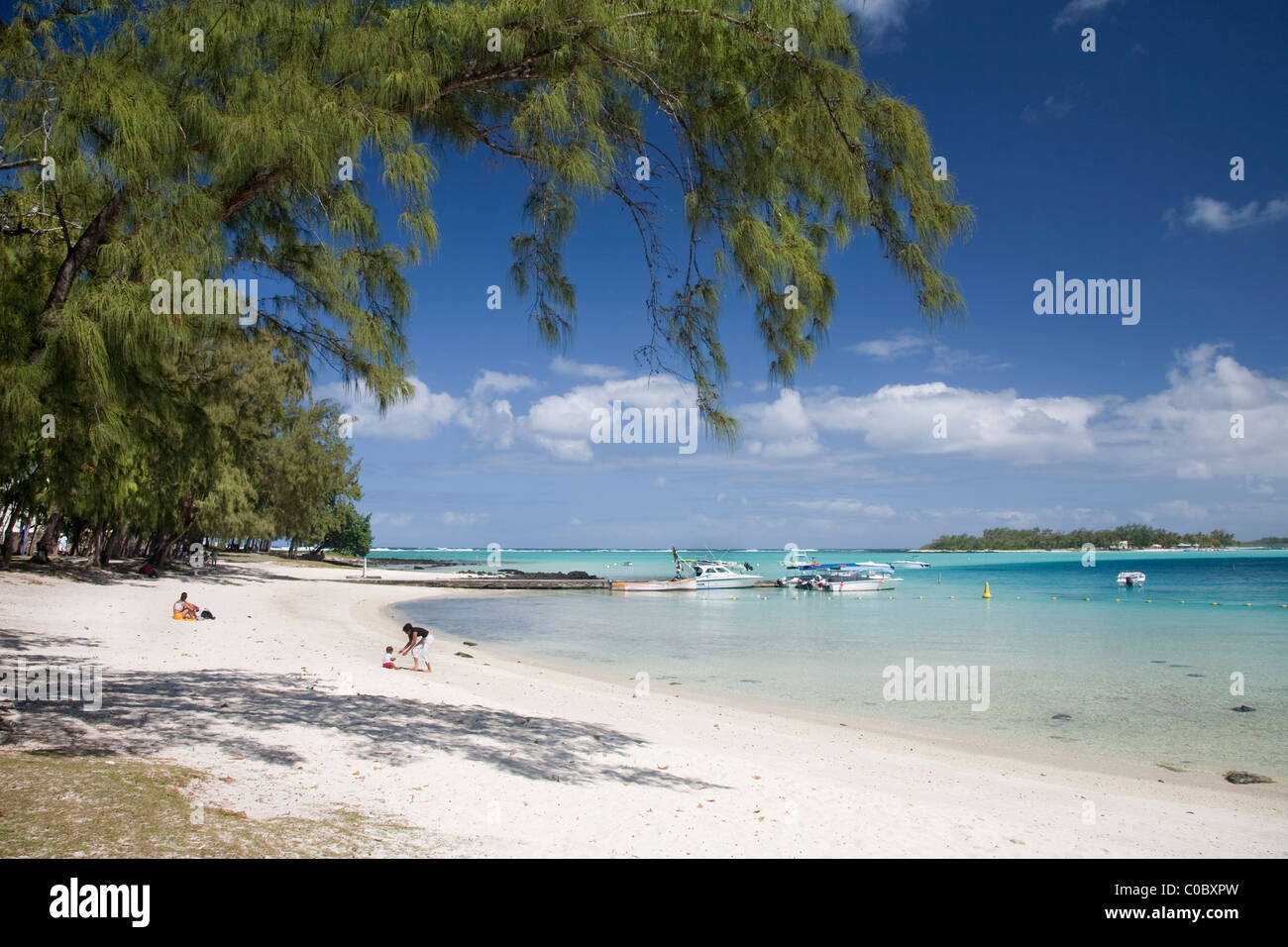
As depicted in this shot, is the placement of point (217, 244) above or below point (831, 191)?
below

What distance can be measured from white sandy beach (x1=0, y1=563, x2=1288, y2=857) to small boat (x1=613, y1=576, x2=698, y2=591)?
40269mm

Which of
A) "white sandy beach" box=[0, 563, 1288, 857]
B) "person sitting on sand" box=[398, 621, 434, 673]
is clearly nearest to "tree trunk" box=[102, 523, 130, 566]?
"white sandy beach" box=[0, 563, 1288, 857]

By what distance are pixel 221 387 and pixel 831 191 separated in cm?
527

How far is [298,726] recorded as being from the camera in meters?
7.89

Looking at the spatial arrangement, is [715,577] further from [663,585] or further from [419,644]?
[419,644]

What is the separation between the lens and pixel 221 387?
6500 mm

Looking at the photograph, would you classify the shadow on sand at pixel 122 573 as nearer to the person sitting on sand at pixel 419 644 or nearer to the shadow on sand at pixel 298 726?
the person sitting on sand at pixel 419 644

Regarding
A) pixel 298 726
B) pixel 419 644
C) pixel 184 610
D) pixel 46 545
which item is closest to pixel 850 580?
pixel 184 610

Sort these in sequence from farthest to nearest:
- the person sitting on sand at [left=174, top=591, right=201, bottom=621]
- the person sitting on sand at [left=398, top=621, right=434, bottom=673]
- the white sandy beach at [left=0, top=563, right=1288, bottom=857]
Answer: the person sitting on sand at [left=174, top=591, right=201, bottom=621], the person sitting on sand at [left=398, top=621, right=434, bottom=673], the white sandy beach at [left=0, top=563, right=1288, bottom=857]

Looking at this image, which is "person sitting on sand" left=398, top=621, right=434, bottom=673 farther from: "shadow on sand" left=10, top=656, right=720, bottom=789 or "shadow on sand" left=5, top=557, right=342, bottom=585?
"shadow on sand" left=5, top=557, right=342, bottom=585

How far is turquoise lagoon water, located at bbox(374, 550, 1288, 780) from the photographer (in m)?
12.9

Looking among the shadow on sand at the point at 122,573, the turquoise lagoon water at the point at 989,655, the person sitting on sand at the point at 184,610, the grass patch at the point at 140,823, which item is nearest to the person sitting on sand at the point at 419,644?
the turquoise lagoon water at the point at 989,655

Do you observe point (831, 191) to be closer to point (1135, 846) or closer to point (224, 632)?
point (1135, 846)
